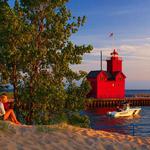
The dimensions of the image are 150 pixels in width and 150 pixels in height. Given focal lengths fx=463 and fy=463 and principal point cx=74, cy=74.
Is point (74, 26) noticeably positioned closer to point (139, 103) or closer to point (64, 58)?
point (64, 58)

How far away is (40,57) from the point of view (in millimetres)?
29281

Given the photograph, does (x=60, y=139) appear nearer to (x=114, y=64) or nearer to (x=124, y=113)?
(x=124, y=113)

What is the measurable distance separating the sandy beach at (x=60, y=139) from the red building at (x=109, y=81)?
8289cm

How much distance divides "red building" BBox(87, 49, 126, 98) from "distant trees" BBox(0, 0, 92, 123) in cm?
7087

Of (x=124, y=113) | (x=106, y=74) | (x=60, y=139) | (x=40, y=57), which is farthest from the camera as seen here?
(x=106, y=74)

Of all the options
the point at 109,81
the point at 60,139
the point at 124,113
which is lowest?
the point at 124,113

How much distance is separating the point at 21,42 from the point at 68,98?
15.5 feet

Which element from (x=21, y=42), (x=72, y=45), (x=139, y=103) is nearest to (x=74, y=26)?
(x=72, y=45)

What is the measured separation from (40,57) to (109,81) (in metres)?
75.4

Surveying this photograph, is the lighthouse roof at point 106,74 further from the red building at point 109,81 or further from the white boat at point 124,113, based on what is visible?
the white boat at point 124,113

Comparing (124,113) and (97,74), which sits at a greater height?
(97,74)

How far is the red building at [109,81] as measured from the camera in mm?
102438

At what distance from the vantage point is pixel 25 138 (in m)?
17.0

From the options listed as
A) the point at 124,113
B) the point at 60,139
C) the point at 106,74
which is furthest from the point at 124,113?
the point at 60,139
